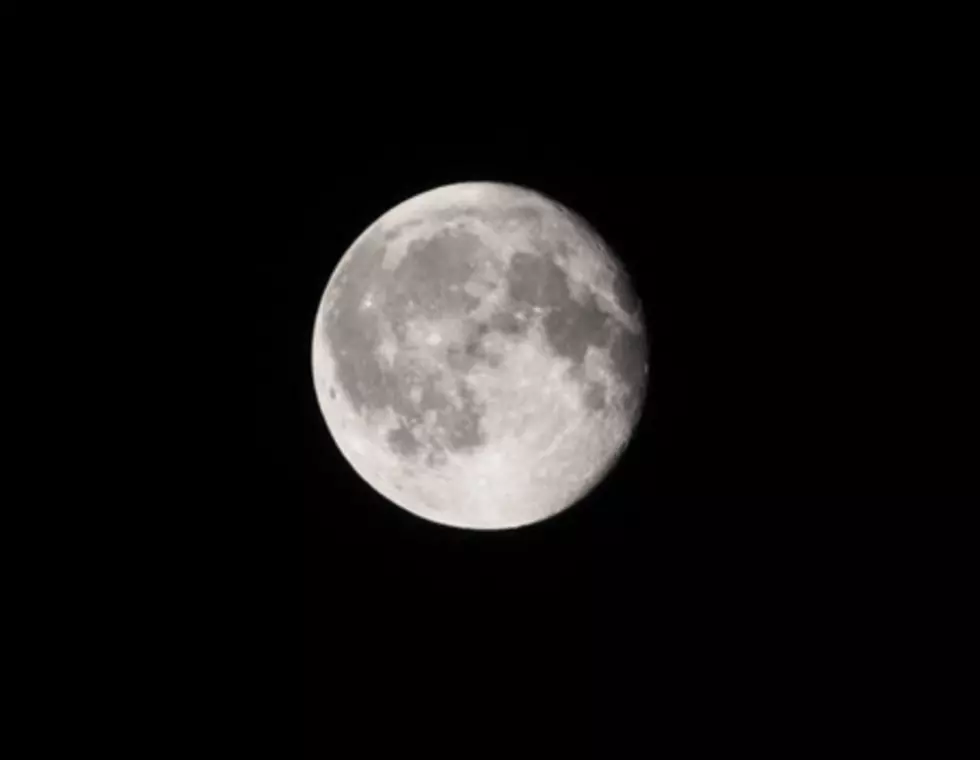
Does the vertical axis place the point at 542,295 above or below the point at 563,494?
above

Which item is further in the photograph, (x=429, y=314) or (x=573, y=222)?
(x=573, y=222)

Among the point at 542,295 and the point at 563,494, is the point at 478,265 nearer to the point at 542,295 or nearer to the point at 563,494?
the point at 542,295

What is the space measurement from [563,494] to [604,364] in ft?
2.07

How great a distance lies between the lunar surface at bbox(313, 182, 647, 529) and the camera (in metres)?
3.83

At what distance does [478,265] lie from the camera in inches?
152

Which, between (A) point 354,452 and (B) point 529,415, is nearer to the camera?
(B) point 529,415

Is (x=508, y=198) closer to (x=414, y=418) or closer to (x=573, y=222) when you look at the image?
(x=573, y=222)

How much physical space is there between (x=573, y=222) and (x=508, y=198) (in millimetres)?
309

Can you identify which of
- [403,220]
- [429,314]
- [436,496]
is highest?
[403,220]

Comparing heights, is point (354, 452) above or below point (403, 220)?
below

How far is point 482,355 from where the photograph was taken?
3.79 meters

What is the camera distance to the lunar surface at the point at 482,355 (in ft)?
12.6

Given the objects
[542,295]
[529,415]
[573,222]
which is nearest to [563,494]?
[529,415]

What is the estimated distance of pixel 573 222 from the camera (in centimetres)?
429
